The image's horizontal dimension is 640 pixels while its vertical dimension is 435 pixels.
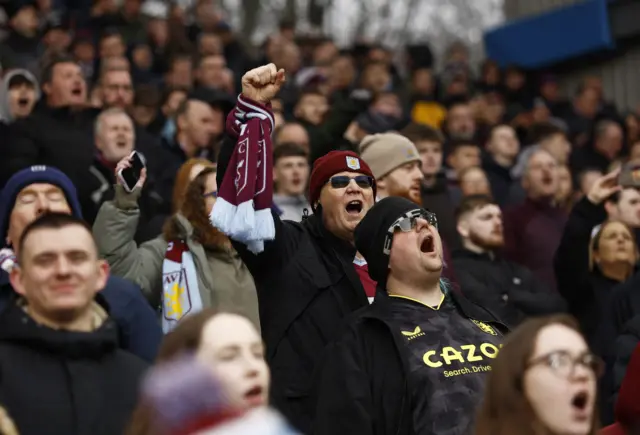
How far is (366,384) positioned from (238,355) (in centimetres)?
202

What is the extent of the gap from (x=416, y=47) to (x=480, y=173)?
7985mm

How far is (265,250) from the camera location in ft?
24.6

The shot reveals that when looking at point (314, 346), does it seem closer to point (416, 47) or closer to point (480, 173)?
point (480, 173)

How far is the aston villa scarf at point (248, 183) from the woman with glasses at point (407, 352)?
1.81ft

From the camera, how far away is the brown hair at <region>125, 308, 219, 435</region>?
4652mm

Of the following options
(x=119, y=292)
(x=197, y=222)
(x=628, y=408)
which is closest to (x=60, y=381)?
(x=119, y=292)

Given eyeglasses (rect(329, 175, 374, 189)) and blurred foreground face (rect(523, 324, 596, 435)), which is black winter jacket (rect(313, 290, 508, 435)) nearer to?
eyeglasses (rect(329, 175, 374, 189))

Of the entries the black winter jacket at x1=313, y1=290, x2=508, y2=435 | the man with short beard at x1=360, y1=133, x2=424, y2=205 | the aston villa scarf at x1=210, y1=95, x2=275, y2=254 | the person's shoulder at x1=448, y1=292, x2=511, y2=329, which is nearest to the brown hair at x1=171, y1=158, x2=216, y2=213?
the man with short beard at x1=360, y1=133, x2=424, y2=205

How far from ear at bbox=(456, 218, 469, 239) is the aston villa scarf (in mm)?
3738

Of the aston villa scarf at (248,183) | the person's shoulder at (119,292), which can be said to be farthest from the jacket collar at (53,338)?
the aston villa scarf at (248,183)

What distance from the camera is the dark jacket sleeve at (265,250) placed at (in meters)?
7.48

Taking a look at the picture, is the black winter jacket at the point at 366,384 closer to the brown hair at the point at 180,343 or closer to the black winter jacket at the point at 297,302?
the black winter jacket at the point at 297,302

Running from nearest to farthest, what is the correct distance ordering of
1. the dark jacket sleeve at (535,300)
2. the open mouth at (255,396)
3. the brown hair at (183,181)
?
1. the open mouth at (255,396)
2. the brown hair at (183,181)
3. the dark jacket sleeve at (535,300)

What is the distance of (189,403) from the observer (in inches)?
154
